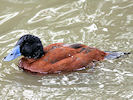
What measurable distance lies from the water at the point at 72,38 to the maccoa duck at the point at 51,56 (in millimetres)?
169

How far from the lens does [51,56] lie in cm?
610

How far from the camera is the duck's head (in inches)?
245

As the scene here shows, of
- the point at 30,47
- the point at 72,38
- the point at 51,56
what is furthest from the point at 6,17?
the point at 51,56

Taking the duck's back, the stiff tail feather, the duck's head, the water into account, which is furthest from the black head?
the stiff tail feather

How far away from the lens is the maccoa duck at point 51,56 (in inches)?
239

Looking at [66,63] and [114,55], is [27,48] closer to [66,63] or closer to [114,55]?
[66,63]

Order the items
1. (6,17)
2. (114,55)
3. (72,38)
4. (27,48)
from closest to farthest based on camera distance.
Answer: (27,48)
(114,55)
(72,38)
(6,17)

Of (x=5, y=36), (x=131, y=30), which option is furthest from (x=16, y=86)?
(x=131, y=30)

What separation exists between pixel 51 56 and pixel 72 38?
4.90 ft

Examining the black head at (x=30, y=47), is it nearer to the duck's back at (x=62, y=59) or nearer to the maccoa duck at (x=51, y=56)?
the maccoa duck at (x=51, y=56)

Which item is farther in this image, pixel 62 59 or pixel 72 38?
pixel 72 38

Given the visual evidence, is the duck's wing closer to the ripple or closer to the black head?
the black head

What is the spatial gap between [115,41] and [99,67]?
1.04 meters

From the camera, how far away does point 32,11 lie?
8938 millimetres
